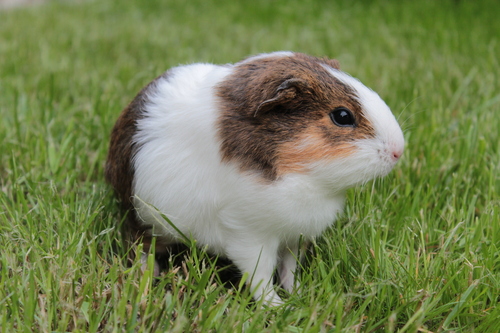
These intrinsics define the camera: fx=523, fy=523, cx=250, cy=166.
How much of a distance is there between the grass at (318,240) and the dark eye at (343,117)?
1.85 ft

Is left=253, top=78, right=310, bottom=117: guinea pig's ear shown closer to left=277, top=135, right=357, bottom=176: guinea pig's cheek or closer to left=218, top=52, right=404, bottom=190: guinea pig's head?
left=218, top=52, right=404, bottom=190: guinea pig's head

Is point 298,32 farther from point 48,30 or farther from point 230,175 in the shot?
point 230,175

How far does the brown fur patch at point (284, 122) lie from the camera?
7.15 feet

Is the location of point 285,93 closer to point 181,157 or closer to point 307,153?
point 307,153

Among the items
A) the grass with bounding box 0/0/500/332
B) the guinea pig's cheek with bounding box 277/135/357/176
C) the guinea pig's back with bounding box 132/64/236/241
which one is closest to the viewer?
the grass with bounding box 0/0/500/332

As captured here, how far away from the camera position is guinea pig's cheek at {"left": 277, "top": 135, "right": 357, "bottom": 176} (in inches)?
85.6

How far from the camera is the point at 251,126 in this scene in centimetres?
222

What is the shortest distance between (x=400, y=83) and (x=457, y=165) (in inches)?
56.6

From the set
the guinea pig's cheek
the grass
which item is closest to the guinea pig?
the guinea pig's cheek

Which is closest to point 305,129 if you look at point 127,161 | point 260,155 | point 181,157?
point 260,155

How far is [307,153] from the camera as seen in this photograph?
7.14ft

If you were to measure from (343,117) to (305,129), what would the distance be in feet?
0.59

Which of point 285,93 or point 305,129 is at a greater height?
point 285,93

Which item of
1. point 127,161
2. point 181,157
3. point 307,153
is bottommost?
point 127,161
